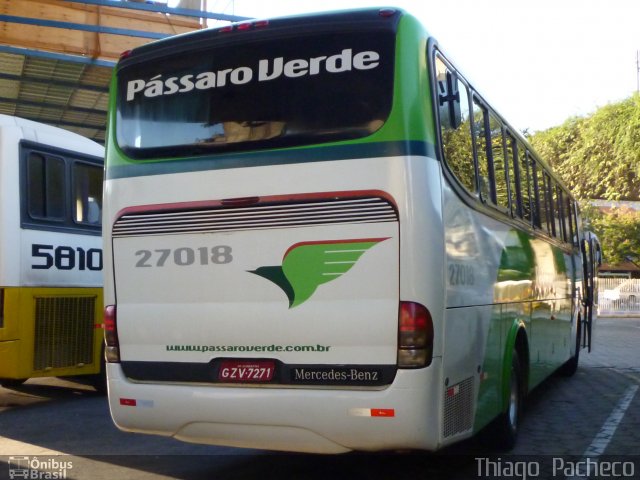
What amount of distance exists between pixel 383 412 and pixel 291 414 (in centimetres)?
61

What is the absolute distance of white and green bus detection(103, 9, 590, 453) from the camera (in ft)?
17.8

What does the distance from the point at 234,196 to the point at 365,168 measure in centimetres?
95

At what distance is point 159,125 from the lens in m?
6.28

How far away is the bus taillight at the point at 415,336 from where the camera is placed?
537cm

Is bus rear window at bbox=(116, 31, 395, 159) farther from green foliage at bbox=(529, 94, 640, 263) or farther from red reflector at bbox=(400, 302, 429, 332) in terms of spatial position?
green foliage at bbox=(529, 94, 640, 263)

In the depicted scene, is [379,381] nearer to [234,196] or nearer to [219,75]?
[234,196]

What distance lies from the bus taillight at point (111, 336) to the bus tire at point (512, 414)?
→ 328 cm

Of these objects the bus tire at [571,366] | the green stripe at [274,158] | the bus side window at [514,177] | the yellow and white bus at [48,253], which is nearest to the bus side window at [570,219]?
the bus tire at [571,366]

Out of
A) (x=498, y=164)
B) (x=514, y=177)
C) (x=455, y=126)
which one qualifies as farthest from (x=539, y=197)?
(x=455, y=126)

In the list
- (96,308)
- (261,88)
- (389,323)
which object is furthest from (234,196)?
(96,308)

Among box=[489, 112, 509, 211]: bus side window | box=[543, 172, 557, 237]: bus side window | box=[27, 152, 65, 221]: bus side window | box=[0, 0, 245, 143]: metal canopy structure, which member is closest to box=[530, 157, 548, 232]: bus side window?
box=[543, 172, 557, 237]: bus side window

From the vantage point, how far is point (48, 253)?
9.61 metres

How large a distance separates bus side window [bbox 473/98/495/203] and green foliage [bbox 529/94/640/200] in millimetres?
29677

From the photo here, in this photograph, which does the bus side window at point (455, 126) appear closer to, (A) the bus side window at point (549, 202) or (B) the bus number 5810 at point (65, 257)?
(A) the bus side window at point (549, 202)
